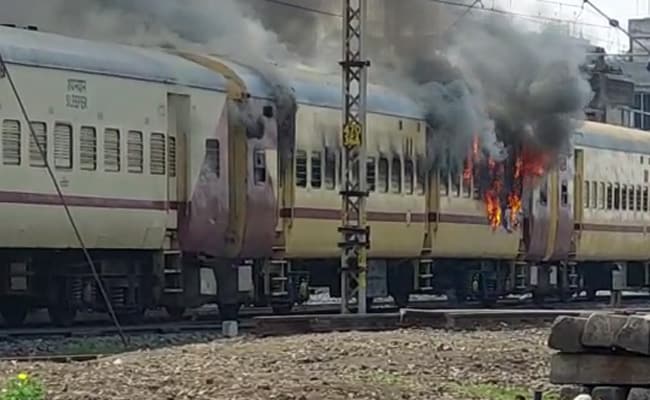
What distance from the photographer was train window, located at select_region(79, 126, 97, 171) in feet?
71.8

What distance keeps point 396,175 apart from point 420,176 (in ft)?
3.13

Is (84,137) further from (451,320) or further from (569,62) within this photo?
(569,62)

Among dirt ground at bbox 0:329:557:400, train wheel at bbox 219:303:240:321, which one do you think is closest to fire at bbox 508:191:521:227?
train wheel at bbox 219:303:240:321

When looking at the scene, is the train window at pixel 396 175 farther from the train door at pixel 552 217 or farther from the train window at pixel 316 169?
the train door at pixel 552 217

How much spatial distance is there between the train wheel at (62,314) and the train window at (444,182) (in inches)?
392

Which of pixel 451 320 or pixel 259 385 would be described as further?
pixel 451 320

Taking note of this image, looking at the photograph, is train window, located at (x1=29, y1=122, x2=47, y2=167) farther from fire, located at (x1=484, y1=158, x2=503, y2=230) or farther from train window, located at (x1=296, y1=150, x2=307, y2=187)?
fire, located at (x1=484, y1=158, x2=503, y2=230)

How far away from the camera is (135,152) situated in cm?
2300

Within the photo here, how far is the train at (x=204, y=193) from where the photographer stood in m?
21.4

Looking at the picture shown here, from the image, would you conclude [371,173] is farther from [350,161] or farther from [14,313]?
[14,313]

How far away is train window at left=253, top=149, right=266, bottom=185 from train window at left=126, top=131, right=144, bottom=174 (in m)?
2.69

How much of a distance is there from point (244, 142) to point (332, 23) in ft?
40.4

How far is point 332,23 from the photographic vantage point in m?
37.2

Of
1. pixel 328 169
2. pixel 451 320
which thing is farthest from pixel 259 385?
pixel 328 169
